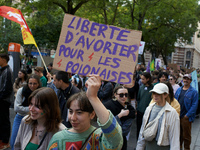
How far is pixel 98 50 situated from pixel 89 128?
2.48ft

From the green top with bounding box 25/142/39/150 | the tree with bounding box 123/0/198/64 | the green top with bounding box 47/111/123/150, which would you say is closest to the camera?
the green top with bounding box 47/111/123/150

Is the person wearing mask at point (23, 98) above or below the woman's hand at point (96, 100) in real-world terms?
below

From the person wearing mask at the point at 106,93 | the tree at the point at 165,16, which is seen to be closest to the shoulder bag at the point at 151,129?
the person wearing mask at the point at 106,93

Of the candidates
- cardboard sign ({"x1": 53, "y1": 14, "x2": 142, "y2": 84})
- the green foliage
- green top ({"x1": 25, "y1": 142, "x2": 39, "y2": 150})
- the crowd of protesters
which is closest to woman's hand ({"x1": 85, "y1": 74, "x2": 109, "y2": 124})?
the crowd of protesters

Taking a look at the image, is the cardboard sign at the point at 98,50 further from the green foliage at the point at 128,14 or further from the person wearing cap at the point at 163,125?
the green foliage at the point at 128,14

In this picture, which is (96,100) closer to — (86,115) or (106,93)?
(86,115)

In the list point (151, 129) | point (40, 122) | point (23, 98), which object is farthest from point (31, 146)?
point (151, 129)

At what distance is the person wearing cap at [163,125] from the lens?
3.12 meters

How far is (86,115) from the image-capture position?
5.68 feet

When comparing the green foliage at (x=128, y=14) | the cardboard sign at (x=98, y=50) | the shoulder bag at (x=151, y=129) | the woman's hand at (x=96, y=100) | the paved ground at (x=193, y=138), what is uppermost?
the green foliage at (x=128, y=14)

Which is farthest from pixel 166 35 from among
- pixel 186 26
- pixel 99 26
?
pixel 99 26

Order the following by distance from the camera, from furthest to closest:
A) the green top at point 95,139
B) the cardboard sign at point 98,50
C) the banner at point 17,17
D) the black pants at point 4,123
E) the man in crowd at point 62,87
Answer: the banner at point 17,17 < the black pants at point 4,123 < the man in crowd at point 62,87 < the cardboard sign at point 98,50 < the green top at point 95,139

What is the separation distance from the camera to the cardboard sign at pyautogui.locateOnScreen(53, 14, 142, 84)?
201 centimetres

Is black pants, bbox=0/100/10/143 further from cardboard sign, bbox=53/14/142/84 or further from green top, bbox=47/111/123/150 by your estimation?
green top, bbox=47/111/123/150
